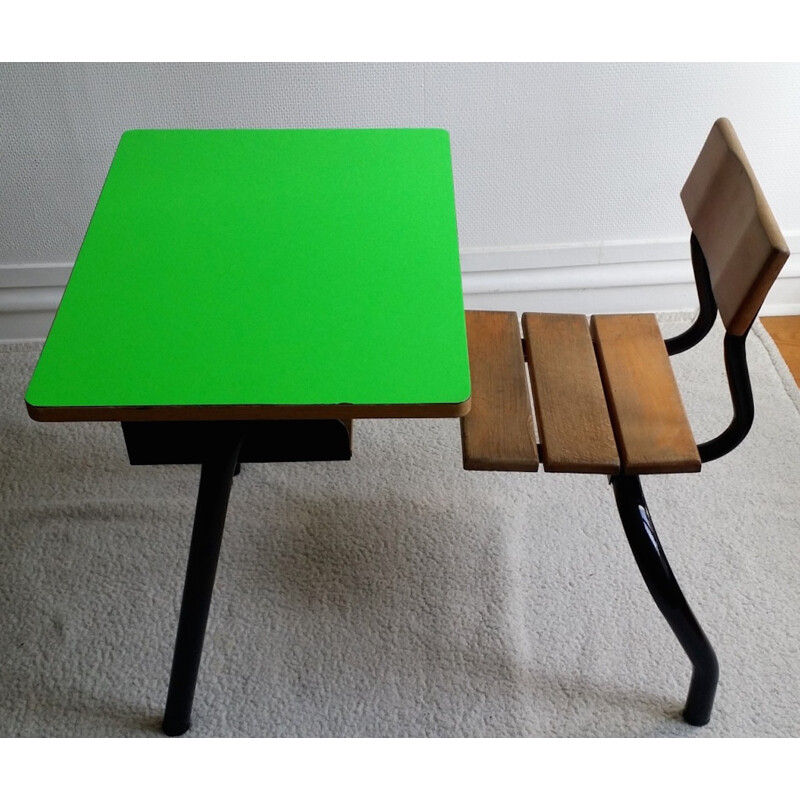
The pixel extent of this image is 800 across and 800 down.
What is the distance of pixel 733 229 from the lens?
1.31 m

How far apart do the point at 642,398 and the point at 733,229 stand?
0.28m

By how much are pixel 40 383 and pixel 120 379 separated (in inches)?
3.5

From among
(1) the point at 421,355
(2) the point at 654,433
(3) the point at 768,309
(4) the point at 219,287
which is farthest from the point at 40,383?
(3) the point at 768,309

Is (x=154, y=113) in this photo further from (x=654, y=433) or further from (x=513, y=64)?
(x=654, y=433)

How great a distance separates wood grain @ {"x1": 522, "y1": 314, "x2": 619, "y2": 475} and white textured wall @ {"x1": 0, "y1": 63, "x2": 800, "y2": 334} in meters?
0.60

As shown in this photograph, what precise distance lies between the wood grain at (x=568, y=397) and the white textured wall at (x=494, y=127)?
1.96 ft

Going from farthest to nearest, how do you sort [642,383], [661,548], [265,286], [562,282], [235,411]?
1. [562,282]
2. [642,383]
3. [661,548]
4. [265,286]
5. [235,411]

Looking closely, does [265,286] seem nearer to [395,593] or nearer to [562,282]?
[395,593]

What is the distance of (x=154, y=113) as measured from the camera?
1.92m

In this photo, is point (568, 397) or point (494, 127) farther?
point (494, 127)

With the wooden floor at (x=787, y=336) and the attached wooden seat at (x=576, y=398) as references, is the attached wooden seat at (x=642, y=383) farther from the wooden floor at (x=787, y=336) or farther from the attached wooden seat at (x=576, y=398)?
the wooden floor at (x=787, y=336)

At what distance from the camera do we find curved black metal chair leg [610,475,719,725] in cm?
133

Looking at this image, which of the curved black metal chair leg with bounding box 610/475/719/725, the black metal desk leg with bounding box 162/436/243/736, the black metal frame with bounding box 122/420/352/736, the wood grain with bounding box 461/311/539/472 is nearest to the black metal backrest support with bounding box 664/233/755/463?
the curved black metal chair leg with bounding box 610/475/719/725

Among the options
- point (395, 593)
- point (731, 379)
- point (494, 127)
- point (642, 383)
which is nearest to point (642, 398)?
point (642, 383)
